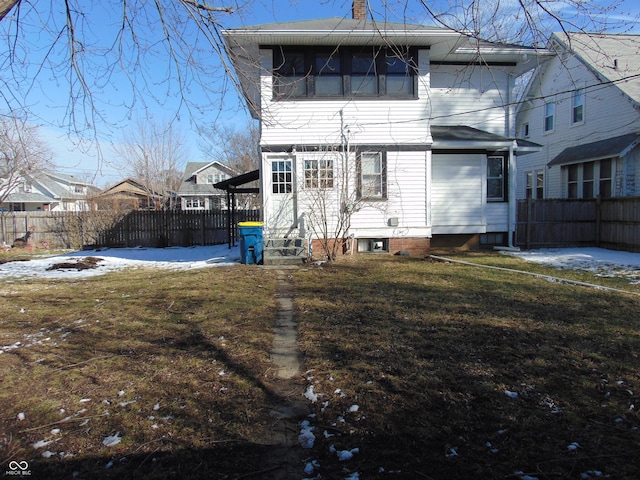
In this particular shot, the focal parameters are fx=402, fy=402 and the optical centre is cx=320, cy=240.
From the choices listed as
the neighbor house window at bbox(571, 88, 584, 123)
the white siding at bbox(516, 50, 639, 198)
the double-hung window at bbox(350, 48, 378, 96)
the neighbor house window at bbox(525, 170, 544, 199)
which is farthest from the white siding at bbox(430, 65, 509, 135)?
the neighbor house window at bbox(525, 170, 544, 199)

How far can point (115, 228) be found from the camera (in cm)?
1798

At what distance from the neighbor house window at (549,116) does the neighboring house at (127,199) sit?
21484 millimetres

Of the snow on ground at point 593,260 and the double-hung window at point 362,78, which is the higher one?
the double-hung window at point 362,78

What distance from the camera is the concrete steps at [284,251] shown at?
10922 mm

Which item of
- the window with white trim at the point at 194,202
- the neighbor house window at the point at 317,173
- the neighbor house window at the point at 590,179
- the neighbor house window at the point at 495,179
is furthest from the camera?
the window with white trim at the point at 194,202

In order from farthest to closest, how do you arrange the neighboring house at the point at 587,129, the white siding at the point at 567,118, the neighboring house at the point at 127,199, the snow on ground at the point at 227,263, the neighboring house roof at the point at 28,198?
the neighboring house roof at the point at 28,198
the neighboring house at the point at 127,199
the white siding at the point at 567,118
the neighboring house at the point at 587,129
the snow on ground at the point at 227,263

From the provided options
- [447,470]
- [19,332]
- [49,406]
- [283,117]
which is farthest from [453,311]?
[283,117]

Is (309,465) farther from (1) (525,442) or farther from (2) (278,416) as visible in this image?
(1) (525,442)

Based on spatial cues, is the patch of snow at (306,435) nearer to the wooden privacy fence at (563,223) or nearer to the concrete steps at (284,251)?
the concrete steps at (284,251)

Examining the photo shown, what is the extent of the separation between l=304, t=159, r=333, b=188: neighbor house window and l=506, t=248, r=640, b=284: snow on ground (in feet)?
19.4

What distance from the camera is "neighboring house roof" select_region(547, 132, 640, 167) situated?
14047 millimetres

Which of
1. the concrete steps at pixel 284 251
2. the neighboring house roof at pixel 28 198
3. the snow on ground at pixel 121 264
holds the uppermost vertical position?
the neighboring house roof at pixel 28 198

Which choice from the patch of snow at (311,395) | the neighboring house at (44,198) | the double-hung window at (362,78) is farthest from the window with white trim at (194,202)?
the patch of snow at (311,395)

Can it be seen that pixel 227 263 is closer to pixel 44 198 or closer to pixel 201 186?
pixel 201 186
